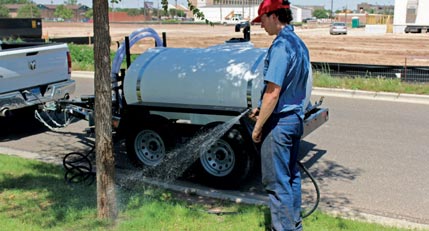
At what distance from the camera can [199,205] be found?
197 inches

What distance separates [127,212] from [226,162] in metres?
1.47

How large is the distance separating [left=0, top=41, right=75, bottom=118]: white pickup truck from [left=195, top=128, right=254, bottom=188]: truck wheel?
3.70 metres

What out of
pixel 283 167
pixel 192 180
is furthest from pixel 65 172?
pixel 283 167

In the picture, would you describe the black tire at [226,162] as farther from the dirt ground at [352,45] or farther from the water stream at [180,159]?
the dirt ground at [352,45]

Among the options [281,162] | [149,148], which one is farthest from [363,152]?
[281,162]

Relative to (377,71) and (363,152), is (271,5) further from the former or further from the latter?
(377,71)

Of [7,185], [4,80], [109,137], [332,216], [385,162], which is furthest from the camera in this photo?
[4,80]

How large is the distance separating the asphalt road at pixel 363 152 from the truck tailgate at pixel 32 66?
0.93m

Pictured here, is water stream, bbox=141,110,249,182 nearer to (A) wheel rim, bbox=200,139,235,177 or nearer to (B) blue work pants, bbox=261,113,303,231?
(A) wheel rim, bbox=200,139,235,177

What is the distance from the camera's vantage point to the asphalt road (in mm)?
5238

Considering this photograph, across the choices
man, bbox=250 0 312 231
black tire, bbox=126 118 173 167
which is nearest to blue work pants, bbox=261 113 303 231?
man, bbox=250 0 312 231

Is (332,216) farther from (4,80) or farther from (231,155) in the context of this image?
(4,80)

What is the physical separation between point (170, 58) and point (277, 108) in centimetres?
270

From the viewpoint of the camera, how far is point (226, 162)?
5.68 meters
